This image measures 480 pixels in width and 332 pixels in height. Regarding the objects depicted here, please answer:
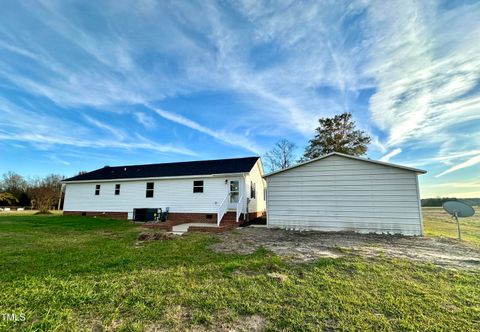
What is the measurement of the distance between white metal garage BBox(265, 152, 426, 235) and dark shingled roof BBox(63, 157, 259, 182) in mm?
3632

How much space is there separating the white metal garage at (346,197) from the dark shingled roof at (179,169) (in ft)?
11.9

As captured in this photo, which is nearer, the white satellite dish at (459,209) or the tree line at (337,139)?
the white satellite dish at (459,209)

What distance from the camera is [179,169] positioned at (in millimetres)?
16344

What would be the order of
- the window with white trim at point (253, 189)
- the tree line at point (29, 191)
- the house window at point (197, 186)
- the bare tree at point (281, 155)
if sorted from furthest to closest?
the bare tree at point (281, 155) < the tree line at point (29, 191) < the window with white trim at point (253, 189) < the house window at point (197, 186)

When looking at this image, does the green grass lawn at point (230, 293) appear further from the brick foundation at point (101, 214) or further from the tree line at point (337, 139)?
the tree line at point (337, 139)

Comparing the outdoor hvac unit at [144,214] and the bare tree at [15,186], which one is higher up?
the bare tree at [15,186]

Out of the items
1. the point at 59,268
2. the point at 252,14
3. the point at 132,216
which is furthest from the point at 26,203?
the point at 252,14

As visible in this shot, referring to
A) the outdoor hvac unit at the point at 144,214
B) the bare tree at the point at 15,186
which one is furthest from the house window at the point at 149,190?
the bare tree at the point at 15,186

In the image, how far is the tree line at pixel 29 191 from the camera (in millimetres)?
25672

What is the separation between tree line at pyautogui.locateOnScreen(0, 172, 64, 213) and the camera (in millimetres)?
25672

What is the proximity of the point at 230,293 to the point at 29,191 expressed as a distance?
39290 mm

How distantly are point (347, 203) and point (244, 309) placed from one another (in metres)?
8.85

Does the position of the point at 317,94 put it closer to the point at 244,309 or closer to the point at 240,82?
the point at 240,82

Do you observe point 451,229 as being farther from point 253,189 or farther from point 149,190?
point 149,190
